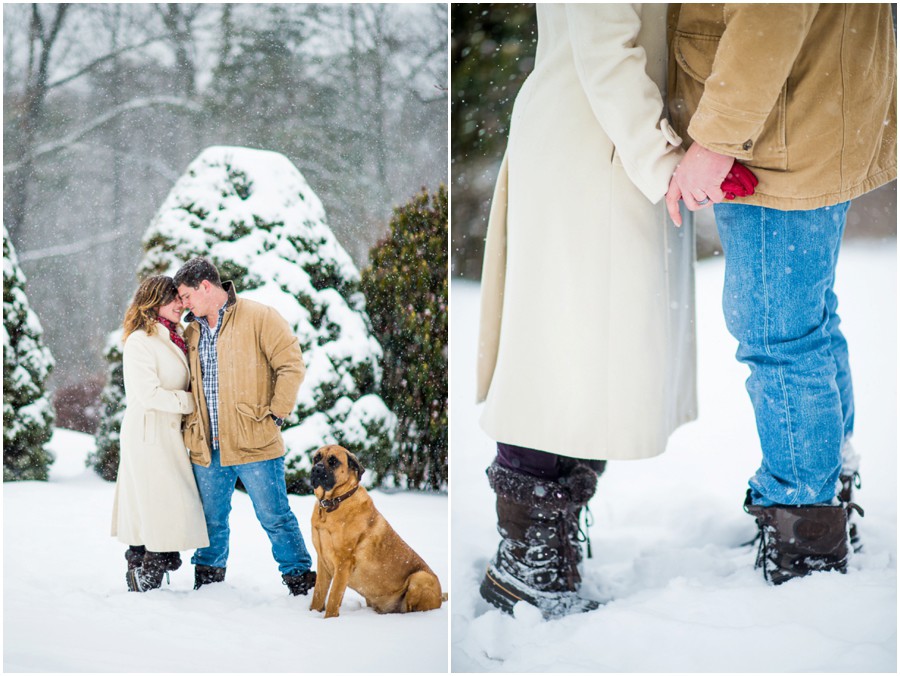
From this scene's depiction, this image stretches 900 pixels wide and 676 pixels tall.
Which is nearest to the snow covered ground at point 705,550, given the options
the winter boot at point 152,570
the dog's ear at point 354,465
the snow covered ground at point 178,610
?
the snow covered ground at point 178,610

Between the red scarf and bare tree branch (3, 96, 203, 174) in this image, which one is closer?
the red scarf

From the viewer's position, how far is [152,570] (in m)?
1.78

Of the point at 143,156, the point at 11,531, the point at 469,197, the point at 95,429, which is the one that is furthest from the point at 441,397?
the point at 11,531

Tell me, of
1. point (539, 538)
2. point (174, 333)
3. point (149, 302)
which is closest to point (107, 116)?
point (149, 302)

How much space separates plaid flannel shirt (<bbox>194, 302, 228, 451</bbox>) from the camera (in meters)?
1.75

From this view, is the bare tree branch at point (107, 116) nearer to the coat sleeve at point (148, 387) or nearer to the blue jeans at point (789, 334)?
the coat sleeve at point (148, 387)

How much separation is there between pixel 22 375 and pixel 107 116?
0.73 meters

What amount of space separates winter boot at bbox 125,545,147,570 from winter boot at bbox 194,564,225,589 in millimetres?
140

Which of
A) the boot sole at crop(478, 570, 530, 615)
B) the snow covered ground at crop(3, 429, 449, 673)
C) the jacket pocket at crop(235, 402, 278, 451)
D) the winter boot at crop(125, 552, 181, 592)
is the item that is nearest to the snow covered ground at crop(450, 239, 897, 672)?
the boot sole at crop(478, 570, 530, 615)

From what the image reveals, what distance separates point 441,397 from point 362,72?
0.92 meters

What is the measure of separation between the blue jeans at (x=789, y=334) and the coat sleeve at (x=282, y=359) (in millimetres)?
1068

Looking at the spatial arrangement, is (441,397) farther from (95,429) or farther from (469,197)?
(95,429)

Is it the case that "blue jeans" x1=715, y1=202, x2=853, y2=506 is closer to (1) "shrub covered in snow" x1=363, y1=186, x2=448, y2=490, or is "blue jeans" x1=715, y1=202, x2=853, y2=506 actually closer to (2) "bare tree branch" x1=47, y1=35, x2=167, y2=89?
(1) "shrub covered in snow" x1=363, y1=186, x2=448, y2=490

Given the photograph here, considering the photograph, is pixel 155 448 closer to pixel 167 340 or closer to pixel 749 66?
pixel 167 340
